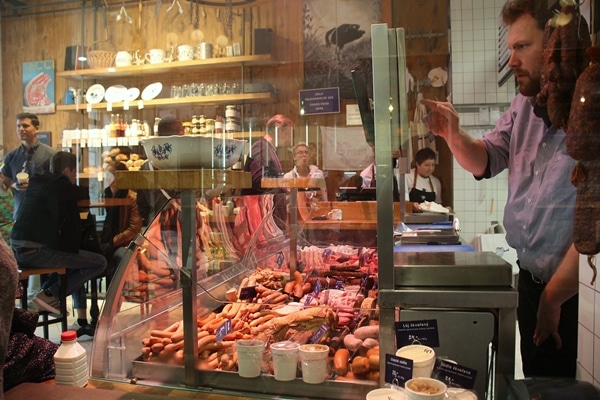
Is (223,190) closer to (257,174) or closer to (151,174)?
(151,174)

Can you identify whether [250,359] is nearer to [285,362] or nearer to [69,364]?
[285,362]

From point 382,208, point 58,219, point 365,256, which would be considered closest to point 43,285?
point 58,219

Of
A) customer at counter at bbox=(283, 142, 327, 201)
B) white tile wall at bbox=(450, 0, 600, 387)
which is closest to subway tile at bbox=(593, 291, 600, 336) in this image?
white tile wall at bbox=(450, 0, 600, 387)

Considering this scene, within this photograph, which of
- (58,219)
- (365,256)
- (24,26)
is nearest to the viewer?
(365,256)

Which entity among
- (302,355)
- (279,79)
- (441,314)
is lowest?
(302,355)

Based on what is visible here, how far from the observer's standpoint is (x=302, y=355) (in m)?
1.29

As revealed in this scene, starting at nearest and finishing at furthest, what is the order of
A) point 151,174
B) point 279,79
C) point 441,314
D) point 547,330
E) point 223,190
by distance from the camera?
point 441,314 → point 151,174 → point 547,330 → point 223,190 → point 279,79

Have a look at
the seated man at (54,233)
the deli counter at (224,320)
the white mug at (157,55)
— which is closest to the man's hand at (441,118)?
the deli counter at (224,320)

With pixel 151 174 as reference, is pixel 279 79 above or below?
above

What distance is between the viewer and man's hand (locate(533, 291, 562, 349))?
143 centimetres

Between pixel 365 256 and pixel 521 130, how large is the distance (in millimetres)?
1008

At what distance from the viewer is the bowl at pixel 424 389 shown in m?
0.96

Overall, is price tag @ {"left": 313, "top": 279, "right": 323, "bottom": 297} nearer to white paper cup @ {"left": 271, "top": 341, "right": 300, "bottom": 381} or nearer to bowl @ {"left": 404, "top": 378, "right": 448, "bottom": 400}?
white paper cup @ {"left": 271, "top": 341, "right": 300, "bottom": 381}

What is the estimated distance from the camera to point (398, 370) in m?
1.08
